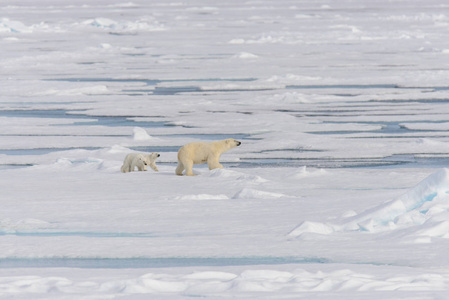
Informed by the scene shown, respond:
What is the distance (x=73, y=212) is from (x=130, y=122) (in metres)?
5.86

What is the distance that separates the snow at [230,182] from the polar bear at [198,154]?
112 millimetres

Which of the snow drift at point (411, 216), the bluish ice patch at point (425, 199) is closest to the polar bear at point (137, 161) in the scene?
the snow drift at point (411, 216)

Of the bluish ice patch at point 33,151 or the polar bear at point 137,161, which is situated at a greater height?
the bluish ice patch at point 33,151

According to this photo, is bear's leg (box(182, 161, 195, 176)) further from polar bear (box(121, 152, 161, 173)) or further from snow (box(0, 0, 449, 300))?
polar bear (box(121, 152, 161, 173))

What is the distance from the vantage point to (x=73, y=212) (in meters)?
5.35

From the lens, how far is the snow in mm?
3771

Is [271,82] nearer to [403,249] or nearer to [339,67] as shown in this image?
[339,67]

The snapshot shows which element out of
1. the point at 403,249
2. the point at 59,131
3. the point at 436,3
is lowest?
the point at 403,249

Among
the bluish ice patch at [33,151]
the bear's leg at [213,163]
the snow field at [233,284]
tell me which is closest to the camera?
the snow field at [233,284]

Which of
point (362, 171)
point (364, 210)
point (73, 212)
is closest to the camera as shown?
point (364, 210)

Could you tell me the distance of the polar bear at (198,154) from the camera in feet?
22.6

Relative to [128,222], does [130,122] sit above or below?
above

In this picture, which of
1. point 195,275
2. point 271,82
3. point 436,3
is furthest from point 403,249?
point 436,3

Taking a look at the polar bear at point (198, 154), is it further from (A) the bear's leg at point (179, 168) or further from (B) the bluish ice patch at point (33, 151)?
(B) the bluish ice patch at point (33, 151)
